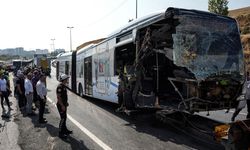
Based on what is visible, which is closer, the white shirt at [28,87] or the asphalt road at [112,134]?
the asphalt road at [112,134]

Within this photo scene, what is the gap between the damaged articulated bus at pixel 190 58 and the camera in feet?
35.2

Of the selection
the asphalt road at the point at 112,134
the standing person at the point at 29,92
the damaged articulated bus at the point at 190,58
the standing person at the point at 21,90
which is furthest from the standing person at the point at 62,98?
the standing person at the point at 21,90

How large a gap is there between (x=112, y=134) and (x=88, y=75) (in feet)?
33.6

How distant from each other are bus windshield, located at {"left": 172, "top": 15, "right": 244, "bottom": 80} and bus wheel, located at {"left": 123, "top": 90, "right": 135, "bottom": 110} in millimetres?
2938

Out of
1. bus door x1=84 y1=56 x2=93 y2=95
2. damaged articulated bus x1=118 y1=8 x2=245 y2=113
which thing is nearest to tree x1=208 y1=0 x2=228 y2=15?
A: bus door x1=84 y1=56 x2=93 y2=95

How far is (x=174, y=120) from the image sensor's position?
12.0 meters

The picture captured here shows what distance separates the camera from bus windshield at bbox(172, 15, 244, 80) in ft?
35.9

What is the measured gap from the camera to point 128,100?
44.6 feet

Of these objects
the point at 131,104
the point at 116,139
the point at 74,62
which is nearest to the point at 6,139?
the point at 116,139

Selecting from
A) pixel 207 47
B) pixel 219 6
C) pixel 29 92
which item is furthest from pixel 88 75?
pixel 219 6

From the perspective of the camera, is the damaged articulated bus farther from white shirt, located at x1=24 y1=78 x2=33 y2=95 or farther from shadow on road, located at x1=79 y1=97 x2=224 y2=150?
white shirt, located at x1=24 y1=78 x2=33 y2=95

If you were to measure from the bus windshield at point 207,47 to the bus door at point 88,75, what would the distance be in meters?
10.1

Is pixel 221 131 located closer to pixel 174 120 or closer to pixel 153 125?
pixel 174 120

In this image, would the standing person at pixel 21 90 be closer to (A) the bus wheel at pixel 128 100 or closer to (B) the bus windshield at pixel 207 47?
(A) the bus wheel at pixel 128 100
